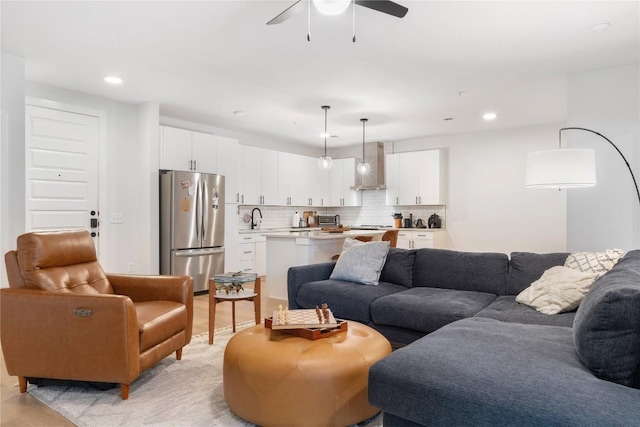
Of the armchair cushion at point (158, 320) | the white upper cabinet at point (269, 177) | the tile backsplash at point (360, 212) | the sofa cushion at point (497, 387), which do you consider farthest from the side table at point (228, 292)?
the white upper cabinet at point (269, 177)

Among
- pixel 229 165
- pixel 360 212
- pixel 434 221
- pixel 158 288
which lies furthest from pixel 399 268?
pixel 360 212

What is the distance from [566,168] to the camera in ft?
10.00

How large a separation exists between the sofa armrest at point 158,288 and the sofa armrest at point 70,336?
0.69 metres

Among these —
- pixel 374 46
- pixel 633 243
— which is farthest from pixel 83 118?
pixel 633 243

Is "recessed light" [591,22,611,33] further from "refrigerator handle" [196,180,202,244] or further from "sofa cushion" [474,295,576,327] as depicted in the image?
"refrigerator handle" [196,180,202,244]

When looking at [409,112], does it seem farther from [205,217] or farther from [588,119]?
[205,217]

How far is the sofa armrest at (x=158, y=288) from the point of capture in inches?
123

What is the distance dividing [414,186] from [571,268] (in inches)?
192

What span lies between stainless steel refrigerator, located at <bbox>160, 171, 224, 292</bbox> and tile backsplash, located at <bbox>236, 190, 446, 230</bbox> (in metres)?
1.29

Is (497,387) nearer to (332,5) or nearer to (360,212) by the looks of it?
(332,5)

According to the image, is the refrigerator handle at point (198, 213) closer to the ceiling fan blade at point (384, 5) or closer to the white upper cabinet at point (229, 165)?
the white upper cabinet at point (229, 165)

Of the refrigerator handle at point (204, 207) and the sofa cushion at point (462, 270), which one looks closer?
the sofa cushion at point (462, 270)

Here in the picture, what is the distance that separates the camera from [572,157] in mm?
3041

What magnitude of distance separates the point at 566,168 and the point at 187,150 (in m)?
4.79
